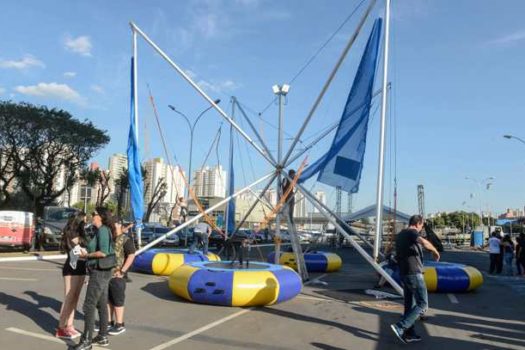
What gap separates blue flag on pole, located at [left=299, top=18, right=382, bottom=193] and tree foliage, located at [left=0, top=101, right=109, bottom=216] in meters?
33.6

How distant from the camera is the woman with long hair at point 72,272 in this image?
22.0 ft

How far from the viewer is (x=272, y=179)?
14.5 metres

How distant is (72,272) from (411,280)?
481 cm

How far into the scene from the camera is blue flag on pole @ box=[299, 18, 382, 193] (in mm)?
11820

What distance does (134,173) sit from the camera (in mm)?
13391

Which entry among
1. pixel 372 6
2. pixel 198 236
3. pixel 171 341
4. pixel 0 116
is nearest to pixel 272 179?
pixel 198 236

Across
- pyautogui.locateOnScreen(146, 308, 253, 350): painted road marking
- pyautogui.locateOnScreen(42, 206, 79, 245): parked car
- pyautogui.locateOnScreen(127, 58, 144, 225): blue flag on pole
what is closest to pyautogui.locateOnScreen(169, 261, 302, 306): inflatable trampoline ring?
pyautogui.locateOnScreen(146, 308, 253, 350): painted road marking

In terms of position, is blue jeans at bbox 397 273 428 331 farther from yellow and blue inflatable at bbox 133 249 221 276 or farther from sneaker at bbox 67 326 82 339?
yellow and blue inflatable at bbox 133 249 221 276

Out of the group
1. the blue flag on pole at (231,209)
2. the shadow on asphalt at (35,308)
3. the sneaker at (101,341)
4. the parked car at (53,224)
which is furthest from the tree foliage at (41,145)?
the sneaker at (101,341)

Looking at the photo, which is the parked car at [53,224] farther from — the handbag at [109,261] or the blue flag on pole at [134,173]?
the handbag at [109,261]

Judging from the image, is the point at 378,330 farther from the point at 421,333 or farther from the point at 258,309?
the point at 258,309

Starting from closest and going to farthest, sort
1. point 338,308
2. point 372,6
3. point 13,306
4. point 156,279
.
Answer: point 13,306 → point 338,308 → point 372,6 → point 156,279

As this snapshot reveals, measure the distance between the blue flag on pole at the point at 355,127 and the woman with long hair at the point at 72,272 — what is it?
22.5ft

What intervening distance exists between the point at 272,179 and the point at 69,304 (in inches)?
332
